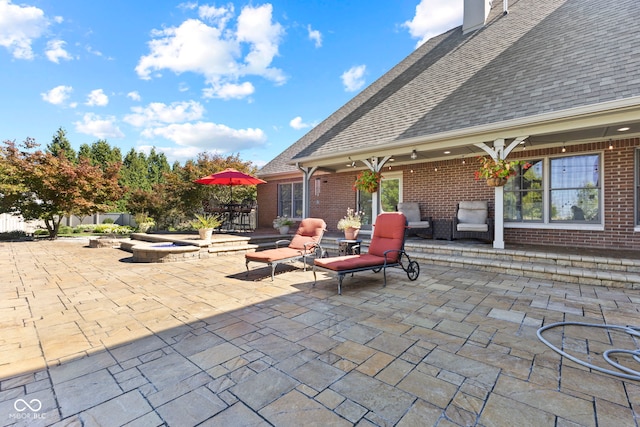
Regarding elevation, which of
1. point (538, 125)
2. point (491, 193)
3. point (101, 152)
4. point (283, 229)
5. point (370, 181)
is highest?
point (101, 152)

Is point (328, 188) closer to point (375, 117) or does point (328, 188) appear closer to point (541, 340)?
point (375, 117)

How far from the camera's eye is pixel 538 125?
18.3 ft

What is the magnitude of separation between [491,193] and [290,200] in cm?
806

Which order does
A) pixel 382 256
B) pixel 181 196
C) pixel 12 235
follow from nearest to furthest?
pixel 382 256
pixel 12 235
pixel 181 196

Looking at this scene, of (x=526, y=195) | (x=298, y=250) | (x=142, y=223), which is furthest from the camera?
(x=142, y=223)

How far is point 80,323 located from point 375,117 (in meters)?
8.76

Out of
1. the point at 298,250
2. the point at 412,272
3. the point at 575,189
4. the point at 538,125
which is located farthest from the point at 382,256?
the point at 575,189

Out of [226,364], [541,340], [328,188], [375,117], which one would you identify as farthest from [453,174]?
[226,364]

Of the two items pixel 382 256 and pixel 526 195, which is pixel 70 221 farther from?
pixel 526 195

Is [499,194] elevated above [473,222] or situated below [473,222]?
above

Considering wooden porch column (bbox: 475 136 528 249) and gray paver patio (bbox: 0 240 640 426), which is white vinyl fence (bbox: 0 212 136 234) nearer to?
gray paver patio (bbox: 0 240 640 426)

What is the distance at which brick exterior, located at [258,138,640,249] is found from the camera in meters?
6.26

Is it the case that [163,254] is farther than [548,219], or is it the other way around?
[548,219]

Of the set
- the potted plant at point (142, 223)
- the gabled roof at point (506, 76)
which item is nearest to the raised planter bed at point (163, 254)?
the gabled roof at point (506, 76)
